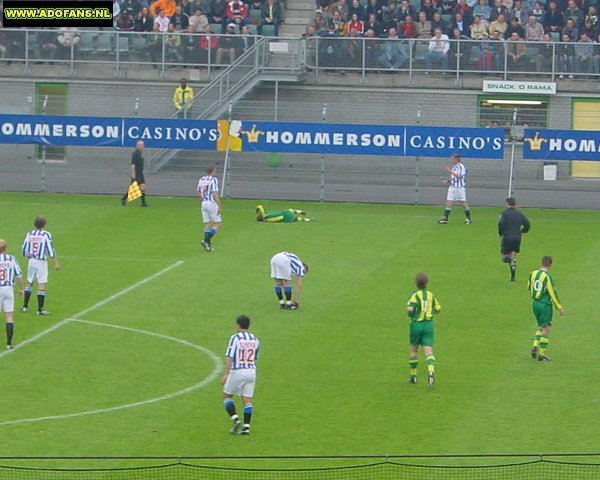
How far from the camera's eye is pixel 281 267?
2620 cm

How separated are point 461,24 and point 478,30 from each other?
0.68 m

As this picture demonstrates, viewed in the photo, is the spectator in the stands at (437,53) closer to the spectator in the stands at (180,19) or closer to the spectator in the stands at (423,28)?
the spectator in the stands at (423,28)

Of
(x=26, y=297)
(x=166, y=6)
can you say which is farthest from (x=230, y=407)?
(x=166, y=6)

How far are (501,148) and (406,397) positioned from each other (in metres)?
21.3

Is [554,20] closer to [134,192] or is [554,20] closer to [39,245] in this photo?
[134,192]

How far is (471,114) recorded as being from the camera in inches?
1832

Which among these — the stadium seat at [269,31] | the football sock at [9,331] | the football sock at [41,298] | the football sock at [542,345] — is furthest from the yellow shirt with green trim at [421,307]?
the stadium seat at [269,31]

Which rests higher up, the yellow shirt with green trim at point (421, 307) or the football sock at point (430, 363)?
the yellow shirt with green trim at point (421, 307)

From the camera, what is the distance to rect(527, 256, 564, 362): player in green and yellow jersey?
74.5 ft

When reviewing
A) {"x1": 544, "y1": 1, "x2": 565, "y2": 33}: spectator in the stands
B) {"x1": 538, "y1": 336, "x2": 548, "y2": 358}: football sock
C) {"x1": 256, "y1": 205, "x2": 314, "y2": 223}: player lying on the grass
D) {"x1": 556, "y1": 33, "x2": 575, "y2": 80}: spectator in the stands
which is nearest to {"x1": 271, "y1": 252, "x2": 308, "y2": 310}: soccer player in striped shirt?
{"x1": 538, "y1": 336, "x2": 548, "y2": 358}: football sock

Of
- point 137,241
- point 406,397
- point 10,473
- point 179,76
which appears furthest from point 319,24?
point 10,473

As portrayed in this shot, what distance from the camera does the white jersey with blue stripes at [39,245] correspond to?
2548 cm

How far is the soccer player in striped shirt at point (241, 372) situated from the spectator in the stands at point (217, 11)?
32.0 m

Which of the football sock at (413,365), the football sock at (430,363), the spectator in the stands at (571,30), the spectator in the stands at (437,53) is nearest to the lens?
the football sock at (430,363)
